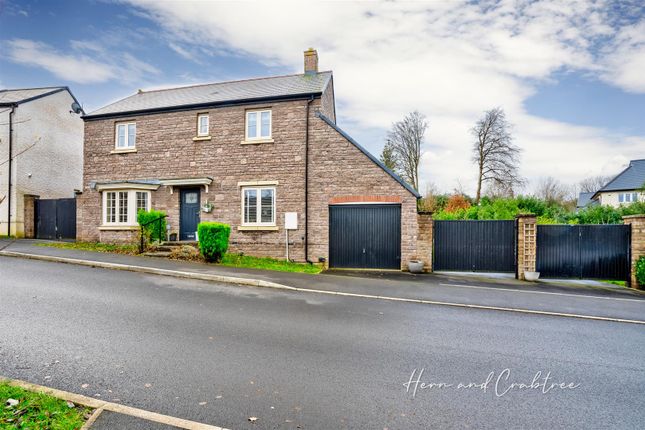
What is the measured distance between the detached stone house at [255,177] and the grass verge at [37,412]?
11045 mm

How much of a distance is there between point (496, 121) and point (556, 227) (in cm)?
2657

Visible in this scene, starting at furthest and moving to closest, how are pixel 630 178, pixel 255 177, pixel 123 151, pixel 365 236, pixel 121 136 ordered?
pixel 630 178, pixel 121 136, pixel 123 151, pixel 255 177, pixel 365 236

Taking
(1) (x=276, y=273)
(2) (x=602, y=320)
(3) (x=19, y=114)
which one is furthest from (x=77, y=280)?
(3) (x=19, y=114)

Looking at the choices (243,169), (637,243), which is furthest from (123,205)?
(637,243)

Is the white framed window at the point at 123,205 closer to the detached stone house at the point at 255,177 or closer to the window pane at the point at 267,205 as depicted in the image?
the detached stone house at the point at 255,177

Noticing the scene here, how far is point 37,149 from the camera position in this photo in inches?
760

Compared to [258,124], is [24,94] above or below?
above

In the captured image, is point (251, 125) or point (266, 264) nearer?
point (266, 264)

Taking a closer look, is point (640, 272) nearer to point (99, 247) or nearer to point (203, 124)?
point (203, 124)

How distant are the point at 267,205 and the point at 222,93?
251 inches

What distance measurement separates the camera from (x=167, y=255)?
44.4 feet

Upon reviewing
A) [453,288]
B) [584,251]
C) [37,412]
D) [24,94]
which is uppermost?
[24,94]

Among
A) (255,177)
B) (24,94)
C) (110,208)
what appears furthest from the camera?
(24,94)

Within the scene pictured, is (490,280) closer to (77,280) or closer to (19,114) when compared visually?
(77,280)
